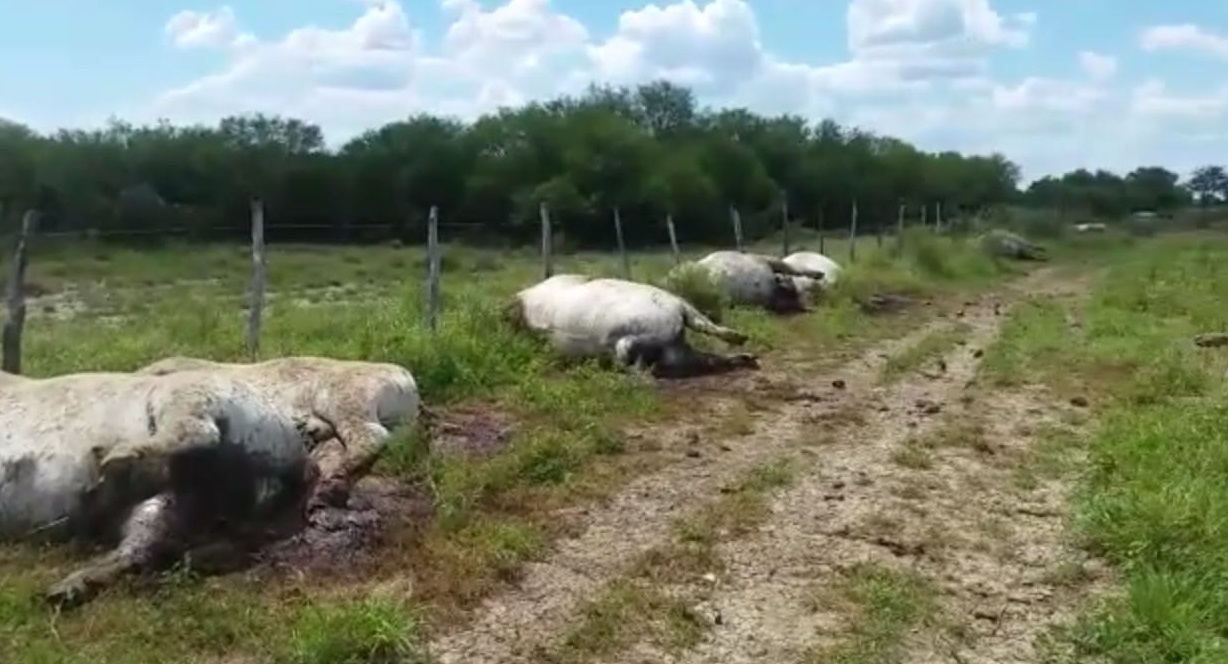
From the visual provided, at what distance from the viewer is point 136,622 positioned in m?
4.95

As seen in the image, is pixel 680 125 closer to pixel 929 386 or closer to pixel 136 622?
pixel 929 386

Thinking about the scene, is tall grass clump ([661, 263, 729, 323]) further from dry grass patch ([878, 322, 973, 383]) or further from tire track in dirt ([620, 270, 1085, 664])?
tire track in dirt ([620, 270, 1085, 664])

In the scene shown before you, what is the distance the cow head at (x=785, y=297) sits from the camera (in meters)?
16.2

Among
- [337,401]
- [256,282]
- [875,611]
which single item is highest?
[256,282]

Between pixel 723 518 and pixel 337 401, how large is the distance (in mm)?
2170

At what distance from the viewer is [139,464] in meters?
5.46

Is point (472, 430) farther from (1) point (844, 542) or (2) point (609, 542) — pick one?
(1) point (844, 542)

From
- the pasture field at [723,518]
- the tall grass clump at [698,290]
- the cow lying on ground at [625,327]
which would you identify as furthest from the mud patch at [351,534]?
the tall grass clump at [698,290]

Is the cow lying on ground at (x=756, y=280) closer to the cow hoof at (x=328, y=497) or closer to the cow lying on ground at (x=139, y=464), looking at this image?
the cow hoof at (x=328, y=497)

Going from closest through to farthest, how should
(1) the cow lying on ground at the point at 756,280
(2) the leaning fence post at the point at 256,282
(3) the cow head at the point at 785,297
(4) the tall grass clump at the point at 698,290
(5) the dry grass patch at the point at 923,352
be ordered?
(2) the leaning fence post at the point at 256,282 → (5) the dry grass patch at the point at 923,352 → (4) the tall grass clump at the point at 698,290 → (1) the cow lying on ground at the point at 756,280 → (3) the cow head at the point at 785,297

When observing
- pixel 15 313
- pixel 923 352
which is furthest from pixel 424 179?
pixel 15 313

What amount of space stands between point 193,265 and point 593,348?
16.5 metres

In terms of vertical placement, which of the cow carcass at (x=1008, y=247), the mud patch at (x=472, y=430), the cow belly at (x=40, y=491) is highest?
the cow carcass at (x=1008, y=247)

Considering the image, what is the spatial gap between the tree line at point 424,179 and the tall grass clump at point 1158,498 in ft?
56.7
